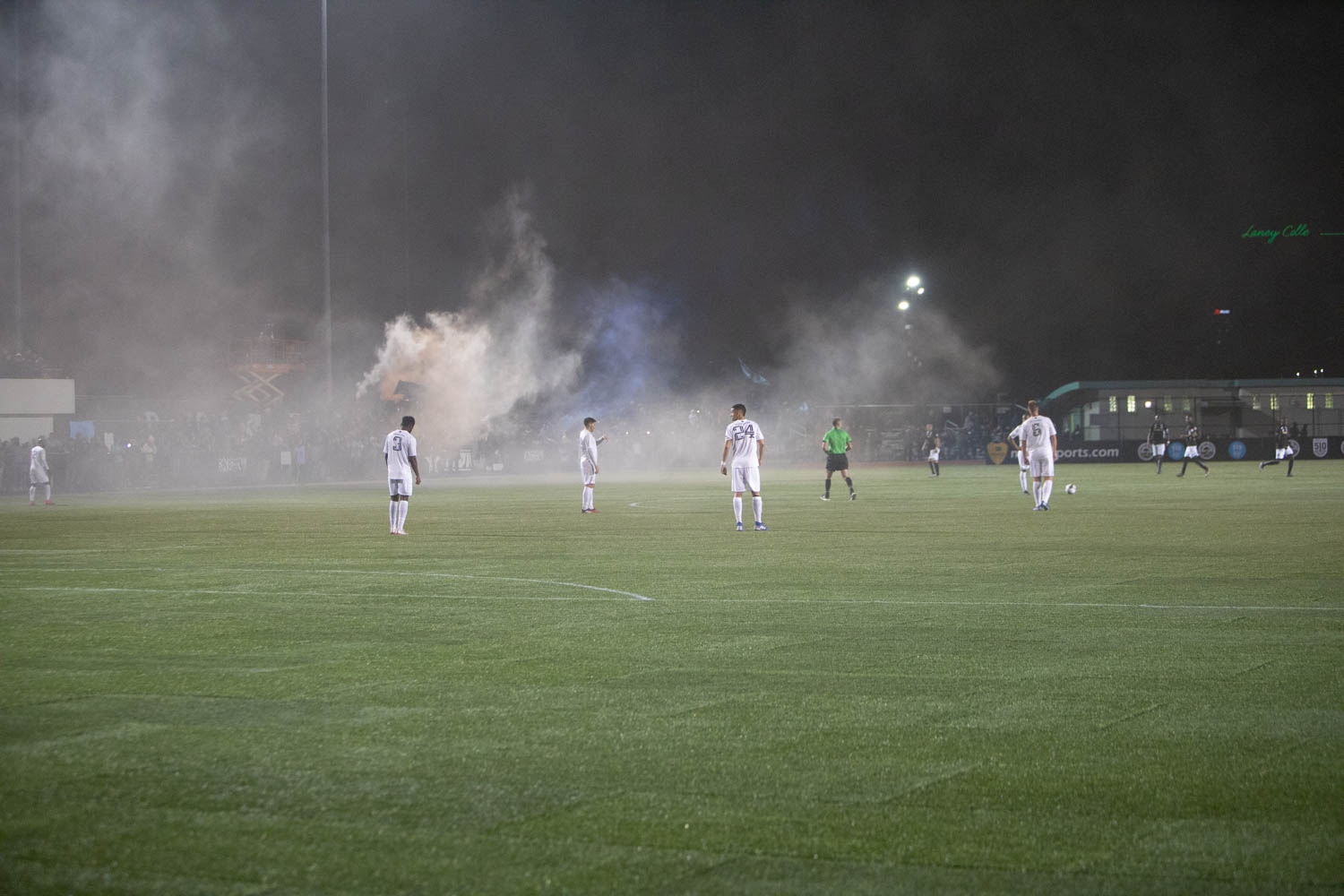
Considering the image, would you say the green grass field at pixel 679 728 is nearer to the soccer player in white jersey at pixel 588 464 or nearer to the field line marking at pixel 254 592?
the field line marking at pixel 254 592

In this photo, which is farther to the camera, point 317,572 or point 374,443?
point 374,443

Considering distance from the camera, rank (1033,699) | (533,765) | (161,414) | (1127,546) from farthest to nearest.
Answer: (161,414) < (1127,546) < (1033,699) < (533,765)

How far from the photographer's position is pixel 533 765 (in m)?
5.09

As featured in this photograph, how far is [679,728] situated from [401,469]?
16.1 m

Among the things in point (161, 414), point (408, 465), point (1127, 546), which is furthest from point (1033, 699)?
point (161, 414)

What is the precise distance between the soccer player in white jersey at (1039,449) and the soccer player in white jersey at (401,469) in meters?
12.5

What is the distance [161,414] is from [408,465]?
130 ft

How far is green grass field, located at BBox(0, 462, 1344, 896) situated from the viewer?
3914 mm

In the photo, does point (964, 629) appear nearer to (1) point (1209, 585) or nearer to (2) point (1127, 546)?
(1) point (1209, 585)

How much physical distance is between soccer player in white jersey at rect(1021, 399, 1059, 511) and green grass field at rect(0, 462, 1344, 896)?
1190 centimetres

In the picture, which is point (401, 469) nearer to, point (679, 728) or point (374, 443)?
point (679, 728)

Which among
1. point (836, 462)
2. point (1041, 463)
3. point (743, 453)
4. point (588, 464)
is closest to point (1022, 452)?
point (1041, 463)

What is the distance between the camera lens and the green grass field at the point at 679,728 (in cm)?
391

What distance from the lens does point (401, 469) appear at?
21.2 metres
